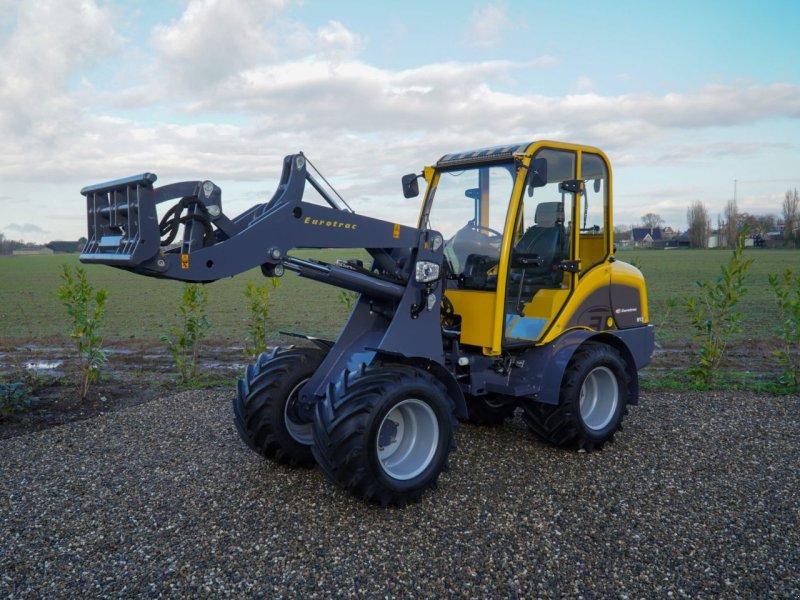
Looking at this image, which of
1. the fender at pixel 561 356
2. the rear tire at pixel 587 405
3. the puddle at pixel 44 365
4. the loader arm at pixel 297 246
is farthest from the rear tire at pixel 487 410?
the puddle at pixel 44 365

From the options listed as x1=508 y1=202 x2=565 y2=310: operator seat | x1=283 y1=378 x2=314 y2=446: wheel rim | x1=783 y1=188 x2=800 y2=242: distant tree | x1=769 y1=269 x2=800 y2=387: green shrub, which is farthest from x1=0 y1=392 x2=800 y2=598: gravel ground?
x1=783 y1=188 x2=800 y2=242: distant tree

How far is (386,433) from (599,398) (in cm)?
257

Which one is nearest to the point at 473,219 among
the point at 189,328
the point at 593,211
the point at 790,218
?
the point at 593,211

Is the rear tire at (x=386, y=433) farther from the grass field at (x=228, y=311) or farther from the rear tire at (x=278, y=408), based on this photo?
the grass field at (x=228, y=311)

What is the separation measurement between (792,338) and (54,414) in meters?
9.45

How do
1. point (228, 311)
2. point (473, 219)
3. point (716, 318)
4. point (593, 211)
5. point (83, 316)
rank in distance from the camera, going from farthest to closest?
1. point (228, 311)
2. point (716, 318)
3. point (83, 316)
4. point (593, 211)
5. point (473, 219)

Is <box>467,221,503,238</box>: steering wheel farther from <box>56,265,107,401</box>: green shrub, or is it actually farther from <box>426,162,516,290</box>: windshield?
<box>56,265,107,401</box>: green shrub

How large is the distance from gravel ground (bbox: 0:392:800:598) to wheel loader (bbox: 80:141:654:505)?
0.37 metres

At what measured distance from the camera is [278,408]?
17.7ft

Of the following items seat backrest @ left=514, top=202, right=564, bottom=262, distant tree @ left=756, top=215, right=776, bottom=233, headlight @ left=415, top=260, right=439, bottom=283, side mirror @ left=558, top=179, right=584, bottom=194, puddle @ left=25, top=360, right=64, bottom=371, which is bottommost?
puddle @ left=25, top=360, right=64, bottom=371

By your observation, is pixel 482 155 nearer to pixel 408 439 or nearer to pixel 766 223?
pixel 408 439

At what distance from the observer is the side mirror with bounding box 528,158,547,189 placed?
5.70 metres

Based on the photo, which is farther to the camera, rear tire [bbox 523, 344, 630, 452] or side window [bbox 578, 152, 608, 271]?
side window [bbox 578, 152, 608, 271]

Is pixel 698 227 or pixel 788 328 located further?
pixel 698 227
